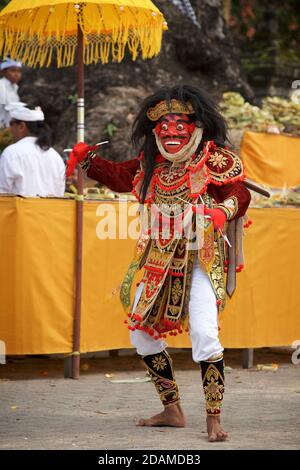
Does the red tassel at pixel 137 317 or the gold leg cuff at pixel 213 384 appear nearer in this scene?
the gold leg cuff at pixel 213 384

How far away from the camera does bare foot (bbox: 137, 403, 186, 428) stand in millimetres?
6414

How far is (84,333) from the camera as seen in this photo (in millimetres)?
8109

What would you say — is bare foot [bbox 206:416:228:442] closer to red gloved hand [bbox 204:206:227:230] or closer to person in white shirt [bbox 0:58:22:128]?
red gloved hand [bbox 204:206:227:230]

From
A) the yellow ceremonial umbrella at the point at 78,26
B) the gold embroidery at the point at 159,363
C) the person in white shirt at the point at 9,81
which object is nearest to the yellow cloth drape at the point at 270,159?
the person in white shirt at the point at 9,81

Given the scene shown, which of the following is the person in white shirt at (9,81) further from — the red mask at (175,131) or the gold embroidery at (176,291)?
the gold embroidery at (176,291)

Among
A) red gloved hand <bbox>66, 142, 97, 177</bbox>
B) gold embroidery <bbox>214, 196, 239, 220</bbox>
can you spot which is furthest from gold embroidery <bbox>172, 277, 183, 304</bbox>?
red gloved hand <bbox>66, 142, 97, 177</bbox>

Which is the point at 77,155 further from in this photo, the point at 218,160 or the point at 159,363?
the point at 159,363

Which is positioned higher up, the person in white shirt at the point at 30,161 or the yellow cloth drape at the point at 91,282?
the person in white shirt at the point at 30,161

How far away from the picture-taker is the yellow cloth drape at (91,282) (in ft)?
25.5

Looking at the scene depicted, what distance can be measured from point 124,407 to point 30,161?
2.58m

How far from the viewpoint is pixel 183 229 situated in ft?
20.4

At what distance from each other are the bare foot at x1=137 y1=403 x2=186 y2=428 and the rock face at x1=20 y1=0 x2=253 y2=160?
605 cm

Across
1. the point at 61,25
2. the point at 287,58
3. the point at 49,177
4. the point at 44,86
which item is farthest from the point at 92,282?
the point at 287,58

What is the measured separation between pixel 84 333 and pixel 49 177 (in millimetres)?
1543
